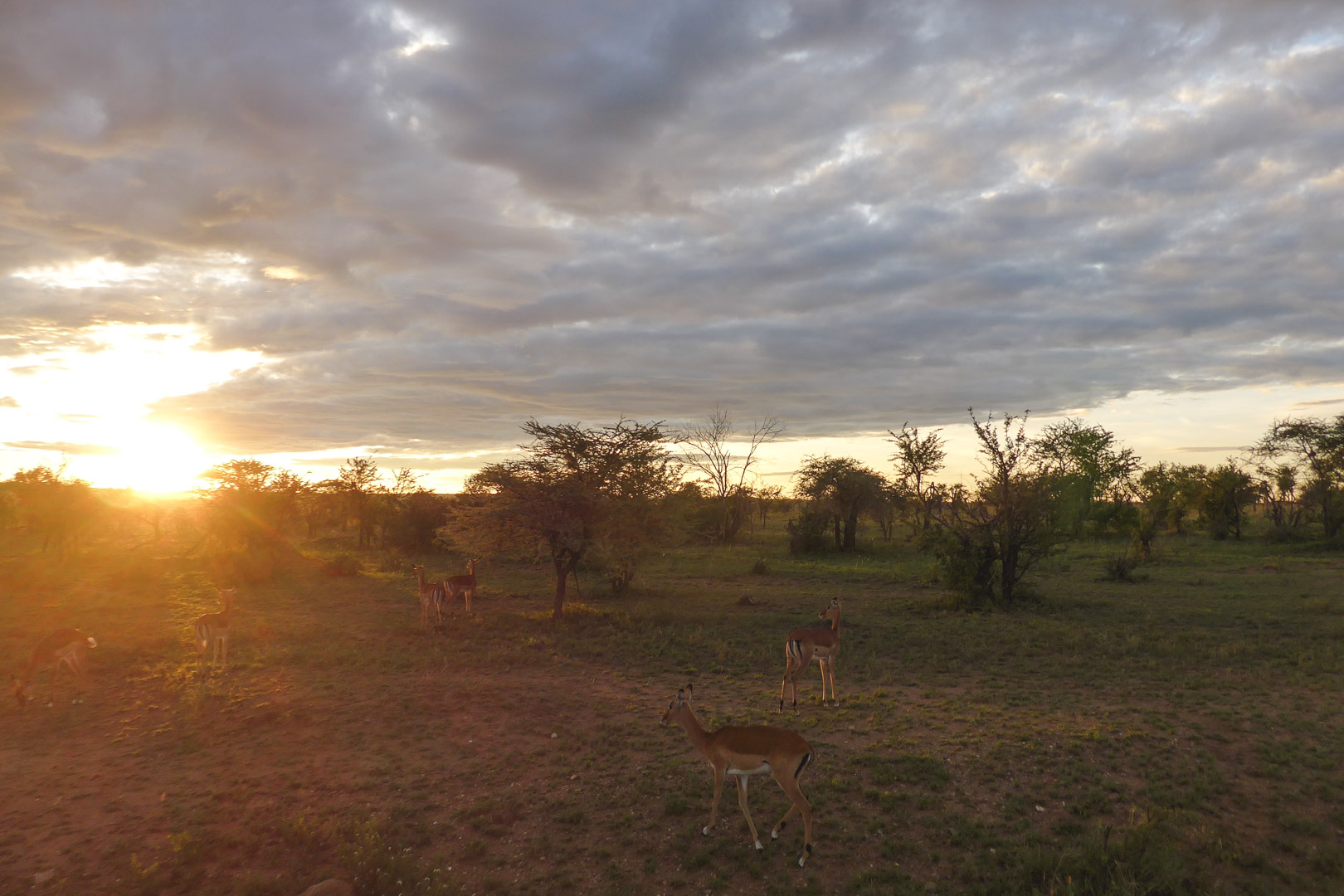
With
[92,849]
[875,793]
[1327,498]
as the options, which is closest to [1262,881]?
[875,793]

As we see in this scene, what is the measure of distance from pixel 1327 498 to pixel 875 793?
53.7 meters

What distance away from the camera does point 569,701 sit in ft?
46.1

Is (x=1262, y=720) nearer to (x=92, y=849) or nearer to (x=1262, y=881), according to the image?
(x=1262, y=881)

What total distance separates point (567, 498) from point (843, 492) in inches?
1200

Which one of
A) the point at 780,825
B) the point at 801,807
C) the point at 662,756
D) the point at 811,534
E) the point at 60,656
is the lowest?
the point at 662,756

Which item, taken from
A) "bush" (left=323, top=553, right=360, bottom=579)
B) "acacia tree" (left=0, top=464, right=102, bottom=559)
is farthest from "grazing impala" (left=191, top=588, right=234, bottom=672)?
"acacia tree" (left=0, top=464, right=102, bottom=559)

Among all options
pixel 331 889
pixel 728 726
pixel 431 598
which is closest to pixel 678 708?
pixel 728 726

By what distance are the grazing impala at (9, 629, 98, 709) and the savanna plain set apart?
390 millimetres

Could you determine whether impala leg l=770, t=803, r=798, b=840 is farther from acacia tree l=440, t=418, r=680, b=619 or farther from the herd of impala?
acacia tree l=440, t=418, r=680, b=619

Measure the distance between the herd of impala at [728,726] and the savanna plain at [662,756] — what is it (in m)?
0.43

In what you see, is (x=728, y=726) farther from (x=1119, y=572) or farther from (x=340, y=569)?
(x=340, y=569)

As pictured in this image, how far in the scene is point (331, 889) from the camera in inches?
281

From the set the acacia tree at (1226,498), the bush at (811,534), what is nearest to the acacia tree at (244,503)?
the bush at (811,534)

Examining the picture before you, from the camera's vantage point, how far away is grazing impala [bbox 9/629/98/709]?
48.0 feet
